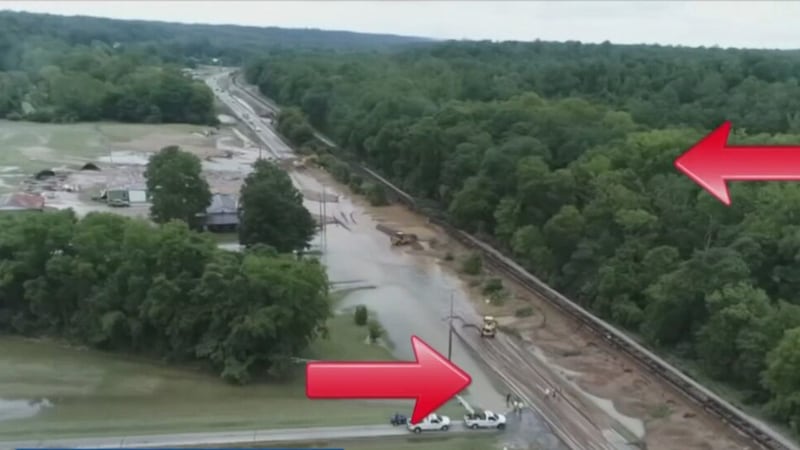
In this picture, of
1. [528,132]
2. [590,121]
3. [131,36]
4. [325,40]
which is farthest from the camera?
[325,40]

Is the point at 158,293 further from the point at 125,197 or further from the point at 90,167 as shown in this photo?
the point at 90,167

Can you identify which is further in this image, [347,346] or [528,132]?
[528,132]

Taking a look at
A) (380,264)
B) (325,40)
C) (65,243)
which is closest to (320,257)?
(380,264)

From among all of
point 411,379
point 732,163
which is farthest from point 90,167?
point 732,163

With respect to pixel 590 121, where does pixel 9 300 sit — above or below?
below

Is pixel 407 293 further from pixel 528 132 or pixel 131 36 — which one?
pixel 131 36

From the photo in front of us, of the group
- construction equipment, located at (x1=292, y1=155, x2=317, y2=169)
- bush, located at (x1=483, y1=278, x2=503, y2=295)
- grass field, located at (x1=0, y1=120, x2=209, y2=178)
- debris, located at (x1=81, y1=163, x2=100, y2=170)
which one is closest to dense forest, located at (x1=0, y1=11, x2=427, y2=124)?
grass field, located at (x1=0, y1=120, x2=209, y2=178)
